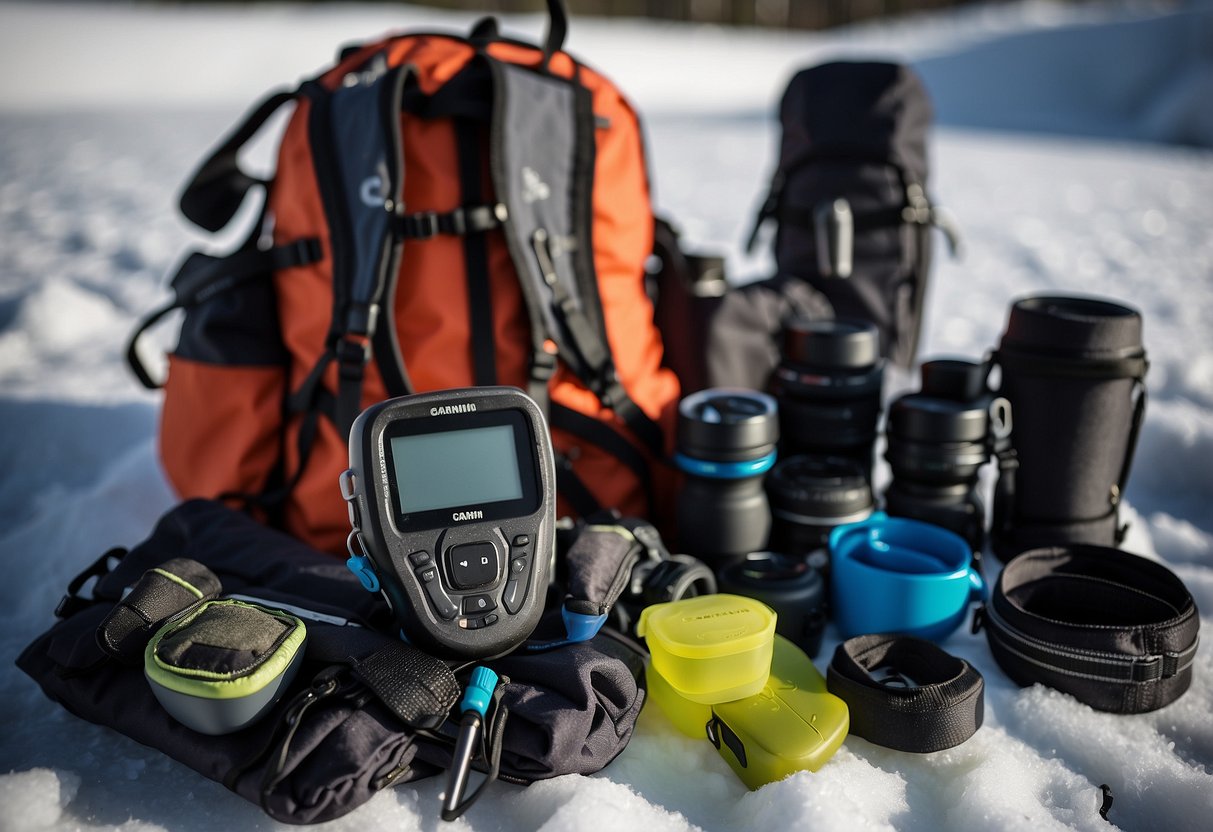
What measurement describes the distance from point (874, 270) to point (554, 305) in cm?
107

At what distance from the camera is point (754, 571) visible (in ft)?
4.91

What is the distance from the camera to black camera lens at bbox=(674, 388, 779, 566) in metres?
1.57

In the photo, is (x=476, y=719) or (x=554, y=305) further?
(x=554, y=305)

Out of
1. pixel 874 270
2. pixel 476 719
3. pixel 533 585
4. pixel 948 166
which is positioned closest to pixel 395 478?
pixel 533 585

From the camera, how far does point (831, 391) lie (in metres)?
1.73

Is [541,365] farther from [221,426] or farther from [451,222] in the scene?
[221,426]

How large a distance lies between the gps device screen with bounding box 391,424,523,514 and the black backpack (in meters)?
1.10

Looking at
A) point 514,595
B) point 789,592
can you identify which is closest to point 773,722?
point 789,592

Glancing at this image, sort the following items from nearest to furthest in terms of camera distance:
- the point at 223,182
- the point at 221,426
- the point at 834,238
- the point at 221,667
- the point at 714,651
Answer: the point at 221,667
the point at 714,651
the point at 221,426
the point at 223,182
the point at 834,238

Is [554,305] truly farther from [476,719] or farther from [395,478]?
[476,719]

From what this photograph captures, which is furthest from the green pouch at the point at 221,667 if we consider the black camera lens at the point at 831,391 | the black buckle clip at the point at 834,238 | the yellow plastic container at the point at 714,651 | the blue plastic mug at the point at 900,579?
the black buckle clip at the point at 834,238

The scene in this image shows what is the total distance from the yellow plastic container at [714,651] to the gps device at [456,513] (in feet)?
0.63

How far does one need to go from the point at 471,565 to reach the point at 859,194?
62.6 inches

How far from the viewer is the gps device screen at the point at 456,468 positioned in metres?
1.25
